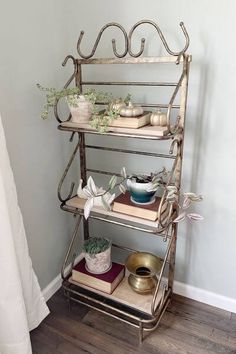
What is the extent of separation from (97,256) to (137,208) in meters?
0.38

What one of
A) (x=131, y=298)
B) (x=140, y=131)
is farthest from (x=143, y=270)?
(x=140, y=131)

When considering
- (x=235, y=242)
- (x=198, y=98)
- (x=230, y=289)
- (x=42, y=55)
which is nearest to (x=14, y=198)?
(x=42, y=55)

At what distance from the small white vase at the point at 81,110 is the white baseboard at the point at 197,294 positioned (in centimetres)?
96

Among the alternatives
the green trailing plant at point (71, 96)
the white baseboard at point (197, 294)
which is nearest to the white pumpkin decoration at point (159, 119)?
the green trailing plant at point (71, 96)

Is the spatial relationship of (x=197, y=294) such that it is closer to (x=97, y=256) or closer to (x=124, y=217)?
(x=97, y=256)

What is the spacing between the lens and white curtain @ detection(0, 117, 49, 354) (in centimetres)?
104

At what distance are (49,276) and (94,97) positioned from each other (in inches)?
40.4

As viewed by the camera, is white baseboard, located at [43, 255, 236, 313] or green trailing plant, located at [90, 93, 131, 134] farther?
white baseboard, located at [43, 255, 236, 313]

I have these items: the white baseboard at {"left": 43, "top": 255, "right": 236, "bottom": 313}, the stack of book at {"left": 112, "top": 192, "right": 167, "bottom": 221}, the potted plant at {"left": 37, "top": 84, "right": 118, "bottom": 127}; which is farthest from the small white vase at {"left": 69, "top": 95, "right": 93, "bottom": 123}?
the white baseboard at {"left": 43, "top": 255, "right": 236, "bottom": 313}

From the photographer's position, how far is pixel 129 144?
153 centimetres

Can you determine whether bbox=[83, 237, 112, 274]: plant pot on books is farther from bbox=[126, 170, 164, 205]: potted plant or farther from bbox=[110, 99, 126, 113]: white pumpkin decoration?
bbox=[110, 99, 126, 113]: white pumpkin decoration

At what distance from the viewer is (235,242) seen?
1.43 m

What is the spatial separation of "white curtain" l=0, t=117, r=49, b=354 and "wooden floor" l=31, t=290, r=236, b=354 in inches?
10.5

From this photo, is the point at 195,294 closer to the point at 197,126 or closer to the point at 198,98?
the point at 197,126
